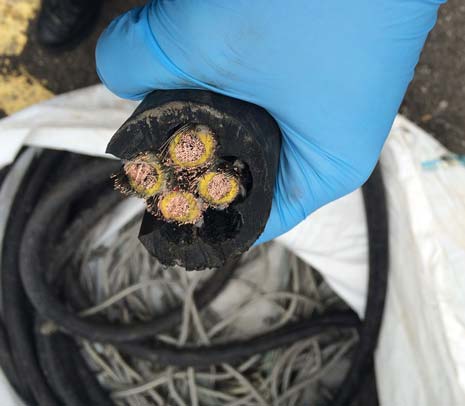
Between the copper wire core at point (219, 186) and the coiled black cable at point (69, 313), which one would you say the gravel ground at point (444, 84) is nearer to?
the coiled black cable at point (69, 313)

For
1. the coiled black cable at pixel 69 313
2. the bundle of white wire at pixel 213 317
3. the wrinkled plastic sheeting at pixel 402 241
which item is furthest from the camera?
the bundle of white wire at pixel 213 317

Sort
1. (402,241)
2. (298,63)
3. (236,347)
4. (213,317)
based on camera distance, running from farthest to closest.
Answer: (213,317) < (236,347) < (402,241) < (298,63)

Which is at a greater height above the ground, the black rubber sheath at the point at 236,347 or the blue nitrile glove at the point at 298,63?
the blue nitrile glove at the point at 298,63

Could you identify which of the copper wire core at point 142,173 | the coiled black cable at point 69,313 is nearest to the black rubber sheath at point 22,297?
the coiled black cable at point 69,313

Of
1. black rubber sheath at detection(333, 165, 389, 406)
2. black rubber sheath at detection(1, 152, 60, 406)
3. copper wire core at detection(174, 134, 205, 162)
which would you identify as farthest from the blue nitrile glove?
black rubber sheath at detection(1, 152, 60, 406)

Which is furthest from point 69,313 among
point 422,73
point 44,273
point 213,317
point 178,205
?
point 422,73

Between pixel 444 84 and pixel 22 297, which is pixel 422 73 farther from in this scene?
pixel 22 297

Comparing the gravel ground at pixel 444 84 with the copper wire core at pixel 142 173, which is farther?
the gravel ground at pixel 444 84
